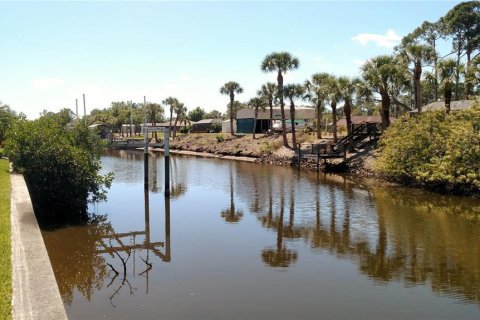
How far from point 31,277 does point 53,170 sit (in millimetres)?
11612

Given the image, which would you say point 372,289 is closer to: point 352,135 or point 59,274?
point 59,274

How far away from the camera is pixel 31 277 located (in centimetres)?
1077

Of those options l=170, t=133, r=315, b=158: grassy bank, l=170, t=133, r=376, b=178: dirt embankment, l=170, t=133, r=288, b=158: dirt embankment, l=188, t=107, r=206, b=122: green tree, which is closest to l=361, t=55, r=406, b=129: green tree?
l=170, t=133, r=376, b=178: dirt embankment

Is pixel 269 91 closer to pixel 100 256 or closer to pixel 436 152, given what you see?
pixel 436 152

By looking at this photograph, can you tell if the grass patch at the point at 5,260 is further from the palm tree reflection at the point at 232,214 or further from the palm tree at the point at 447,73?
the palm tree at the point at 447,73

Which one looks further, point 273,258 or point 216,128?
point 216,128

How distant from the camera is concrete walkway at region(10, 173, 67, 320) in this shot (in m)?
9.13

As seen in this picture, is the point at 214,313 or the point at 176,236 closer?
the point at 214,313

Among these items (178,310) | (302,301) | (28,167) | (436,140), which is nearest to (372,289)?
(302,301)

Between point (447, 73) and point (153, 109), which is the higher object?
point (153, 109)

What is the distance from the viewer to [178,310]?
11672 mm

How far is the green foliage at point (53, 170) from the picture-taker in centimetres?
2152

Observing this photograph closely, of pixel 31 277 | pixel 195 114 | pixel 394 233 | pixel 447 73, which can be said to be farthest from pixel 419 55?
pixel 195 114

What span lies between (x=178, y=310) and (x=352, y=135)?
35916mm
